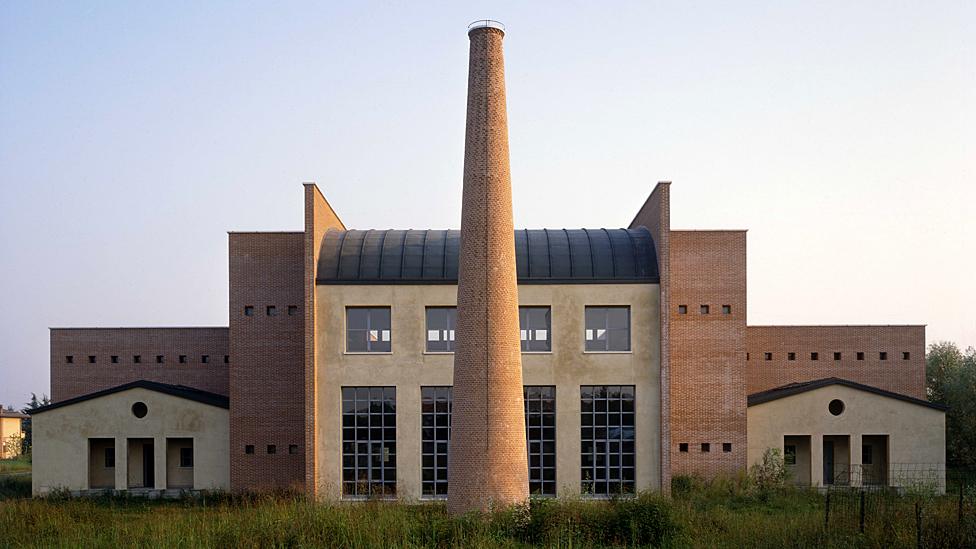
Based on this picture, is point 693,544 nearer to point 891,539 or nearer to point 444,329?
point 891,539

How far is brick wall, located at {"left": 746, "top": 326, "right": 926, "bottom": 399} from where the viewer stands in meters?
38.8

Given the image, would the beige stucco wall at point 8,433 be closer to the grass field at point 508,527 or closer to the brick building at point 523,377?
the brick building at point 523,377

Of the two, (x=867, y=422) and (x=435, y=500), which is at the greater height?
(x=867, y=422)

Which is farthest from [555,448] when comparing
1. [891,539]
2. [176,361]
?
[176,361]

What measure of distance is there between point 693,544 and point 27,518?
16.4 metres

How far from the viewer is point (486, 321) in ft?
75.9

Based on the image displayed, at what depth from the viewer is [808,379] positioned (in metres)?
38.9

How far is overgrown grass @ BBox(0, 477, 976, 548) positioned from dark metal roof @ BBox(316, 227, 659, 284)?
946 cm

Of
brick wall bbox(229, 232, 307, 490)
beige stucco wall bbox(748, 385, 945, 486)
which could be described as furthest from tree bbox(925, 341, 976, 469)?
brick wall bbox(229, 232, 307, 490)

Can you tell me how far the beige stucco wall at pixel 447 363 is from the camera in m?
30.5

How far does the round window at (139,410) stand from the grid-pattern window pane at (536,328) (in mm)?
14623

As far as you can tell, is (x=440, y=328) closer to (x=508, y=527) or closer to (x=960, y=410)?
(x=508, y=527)

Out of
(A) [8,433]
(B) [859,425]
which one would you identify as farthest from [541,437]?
(A) [8,433]

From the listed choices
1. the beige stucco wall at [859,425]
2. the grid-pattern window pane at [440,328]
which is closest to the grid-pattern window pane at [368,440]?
the grid-pattern window pane at [440,328]
